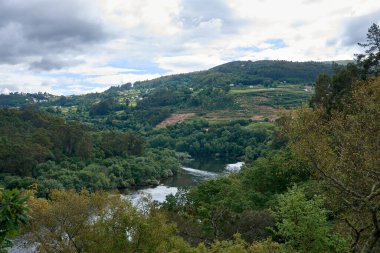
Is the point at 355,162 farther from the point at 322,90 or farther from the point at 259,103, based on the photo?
the point at 259,103

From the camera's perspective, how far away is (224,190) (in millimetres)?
40625

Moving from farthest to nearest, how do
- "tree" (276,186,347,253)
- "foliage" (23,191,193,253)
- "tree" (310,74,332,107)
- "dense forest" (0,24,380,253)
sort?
1. "tree" (310,74,332,107)
2. "foliage" (23,191,193,253)
3. "tree" (276,186,347,253)
4. "dense forest" (0,24,380,253)

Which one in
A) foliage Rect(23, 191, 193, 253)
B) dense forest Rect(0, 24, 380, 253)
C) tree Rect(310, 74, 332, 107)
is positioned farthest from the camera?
tree Rect(310, 74, 332, 107)

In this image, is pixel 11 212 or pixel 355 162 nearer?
pixel 11 212

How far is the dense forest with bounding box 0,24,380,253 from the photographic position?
1767 centimetres

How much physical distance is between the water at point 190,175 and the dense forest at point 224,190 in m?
3.97

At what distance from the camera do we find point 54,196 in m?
31.5

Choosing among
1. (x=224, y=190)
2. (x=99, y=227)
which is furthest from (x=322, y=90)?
(x=99, y=227)

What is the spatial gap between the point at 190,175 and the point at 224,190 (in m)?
48.2

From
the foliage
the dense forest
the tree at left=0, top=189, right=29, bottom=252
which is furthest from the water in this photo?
the tree at left=0, top=189, right=29, bottom=252

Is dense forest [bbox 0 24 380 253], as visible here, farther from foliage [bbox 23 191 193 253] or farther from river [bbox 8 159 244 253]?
river [bbox 8 159 244 253]

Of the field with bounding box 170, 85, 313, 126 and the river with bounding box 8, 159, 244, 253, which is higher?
the field with bounding box 170, 85, 313, 126

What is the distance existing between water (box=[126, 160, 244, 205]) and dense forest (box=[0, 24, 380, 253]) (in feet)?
13.0

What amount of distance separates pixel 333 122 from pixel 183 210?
2305 centimetres
